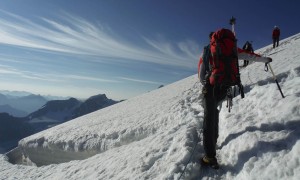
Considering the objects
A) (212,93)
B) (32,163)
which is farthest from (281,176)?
(32,163)

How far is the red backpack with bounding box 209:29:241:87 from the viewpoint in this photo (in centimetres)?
598

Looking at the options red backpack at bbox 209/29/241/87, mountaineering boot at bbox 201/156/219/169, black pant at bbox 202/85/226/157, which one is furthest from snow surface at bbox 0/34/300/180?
red backpack at bbox 209/29/241/87

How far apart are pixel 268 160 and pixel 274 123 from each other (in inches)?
59.3

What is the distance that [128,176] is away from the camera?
25.3ft

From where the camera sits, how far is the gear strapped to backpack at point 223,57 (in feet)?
19.6

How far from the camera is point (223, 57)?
19.7 ft

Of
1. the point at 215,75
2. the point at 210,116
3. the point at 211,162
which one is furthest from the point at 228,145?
the point at 215,75

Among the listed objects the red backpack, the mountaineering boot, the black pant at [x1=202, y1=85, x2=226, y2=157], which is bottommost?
the mountaineering boot

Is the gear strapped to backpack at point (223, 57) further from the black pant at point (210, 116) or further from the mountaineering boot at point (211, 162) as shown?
the mountaineering boot at point (211, 162)

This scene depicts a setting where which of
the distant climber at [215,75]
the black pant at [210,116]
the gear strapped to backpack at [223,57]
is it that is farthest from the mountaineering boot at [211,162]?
the gear strapped to backpack at [223,57]

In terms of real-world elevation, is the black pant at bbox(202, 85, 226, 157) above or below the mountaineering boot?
above

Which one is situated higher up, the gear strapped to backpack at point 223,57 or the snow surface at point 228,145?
the gear strapped to backpack at point 223,57

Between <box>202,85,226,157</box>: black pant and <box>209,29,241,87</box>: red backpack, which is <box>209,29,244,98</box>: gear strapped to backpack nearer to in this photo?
<box>209,29,241,87</box>: red backpack

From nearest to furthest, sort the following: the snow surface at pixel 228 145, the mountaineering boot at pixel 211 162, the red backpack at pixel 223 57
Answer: the snow surface at pixel 228 145 < the red backpack at pixel 223 57 < the mountaineering boot at pixel 211 162
